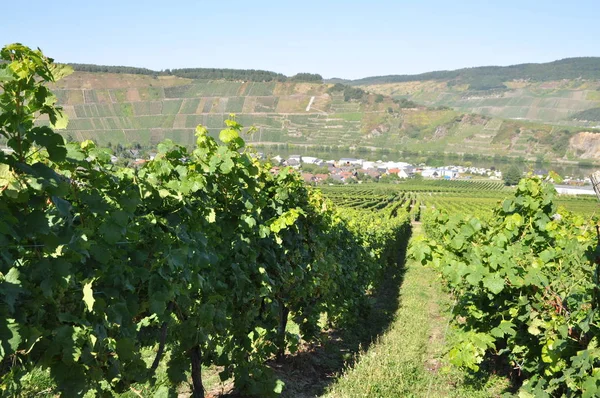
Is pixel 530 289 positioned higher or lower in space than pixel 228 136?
lower

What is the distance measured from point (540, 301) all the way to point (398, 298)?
9.52 meters

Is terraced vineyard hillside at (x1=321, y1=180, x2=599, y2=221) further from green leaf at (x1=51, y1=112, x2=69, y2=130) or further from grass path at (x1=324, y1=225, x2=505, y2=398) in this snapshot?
green leaf at (x1=51, y1=112, x2=69, y2=130)

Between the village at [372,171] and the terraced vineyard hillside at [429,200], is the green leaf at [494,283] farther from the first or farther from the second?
the village at [372,171]

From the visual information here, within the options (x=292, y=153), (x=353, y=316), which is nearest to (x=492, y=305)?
(x=353, y=316)

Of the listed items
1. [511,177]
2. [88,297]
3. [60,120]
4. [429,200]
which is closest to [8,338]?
[88,297]

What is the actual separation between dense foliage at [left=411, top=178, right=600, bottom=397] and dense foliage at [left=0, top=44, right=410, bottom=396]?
1945 mm

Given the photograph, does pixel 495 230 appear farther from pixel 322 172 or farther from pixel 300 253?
pixel 322 172

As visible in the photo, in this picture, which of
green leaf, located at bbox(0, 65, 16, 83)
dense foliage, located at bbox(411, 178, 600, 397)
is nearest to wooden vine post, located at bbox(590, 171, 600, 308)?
dense foliage, located at bbox(411, 178, 600, 397)

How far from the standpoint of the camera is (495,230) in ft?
20.4

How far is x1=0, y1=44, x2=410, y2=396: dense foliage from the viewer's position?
212cm

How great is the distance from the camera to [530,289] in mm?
4684

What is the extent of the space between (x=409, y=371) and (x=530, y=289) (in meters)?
2.44

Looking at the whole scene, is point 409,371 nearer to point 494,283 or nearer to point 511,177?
point 494,283

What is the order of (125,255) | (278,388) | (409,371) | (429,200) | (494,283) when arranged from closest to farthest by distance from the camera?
1. (125,255)
2. (494,283)
3. (278,388)
4. (409,371)
5. (429,200)
